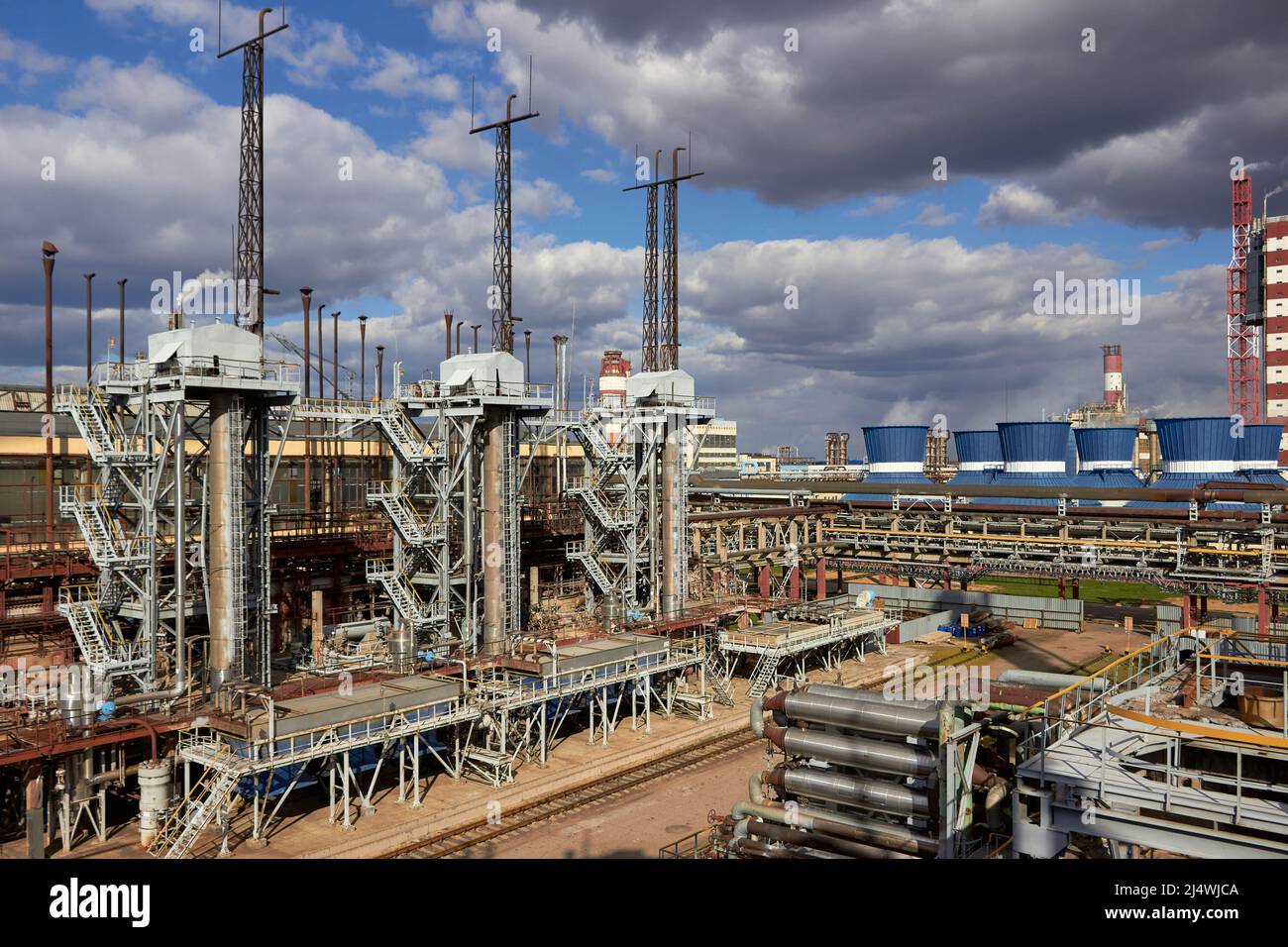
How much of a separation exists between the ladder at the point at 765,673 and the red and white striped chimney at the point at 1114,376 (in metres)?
120

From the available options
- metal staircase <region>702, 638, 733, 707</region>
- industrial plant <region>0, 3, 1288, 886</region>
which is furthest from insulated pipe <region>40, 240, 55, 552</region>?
metal staircase <region>702, 638, 733, 707</region>

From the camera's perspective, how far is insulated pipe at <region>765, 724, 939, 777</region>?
1717 cm

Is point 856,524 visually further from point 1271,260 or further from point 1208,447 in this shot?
point 1271,260

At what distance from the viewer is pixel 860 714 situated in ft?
59.0

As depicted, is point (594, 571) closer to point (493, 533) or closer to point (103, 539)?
point (493, 533)

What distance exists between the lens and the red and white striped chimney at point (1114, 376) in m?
141

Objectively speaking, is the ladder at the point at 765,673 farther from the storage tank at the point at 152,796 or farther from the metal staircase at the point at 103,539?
the metal staircase at the point at 103,539

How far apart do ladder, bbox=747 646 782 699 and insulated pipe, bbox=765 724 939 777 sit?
19.8 metres

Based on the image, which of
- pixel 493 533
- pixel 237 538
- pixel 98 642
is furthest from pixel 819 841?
pixel 98 642

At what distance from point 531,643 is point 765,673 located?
10.1 metres

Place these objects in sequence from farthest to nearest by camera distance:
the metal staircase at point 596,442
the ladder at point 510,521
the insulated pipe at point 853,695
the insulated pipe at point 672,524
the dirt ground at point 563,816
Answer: the insulated pipe at point 672,524, the metal staircase at point 596,442, the ladder at point 510,521, the dirt ground at point 563,816, the insulated pipe at point 853,695

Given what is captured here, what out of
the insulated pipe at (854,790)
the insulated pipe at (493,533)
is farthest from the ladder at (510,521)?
the insulated pipe at (854,790)

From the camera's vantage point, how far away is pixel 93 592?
31.5 m

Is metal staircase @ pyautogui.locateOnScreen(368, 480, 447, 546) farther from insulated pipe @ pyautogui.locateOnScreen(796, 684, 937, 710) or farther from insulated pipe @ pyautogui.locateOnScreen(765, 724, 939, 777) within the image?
insulated pipe @ pyautogui.locateOnScreen(765, 724, 939, 777)
